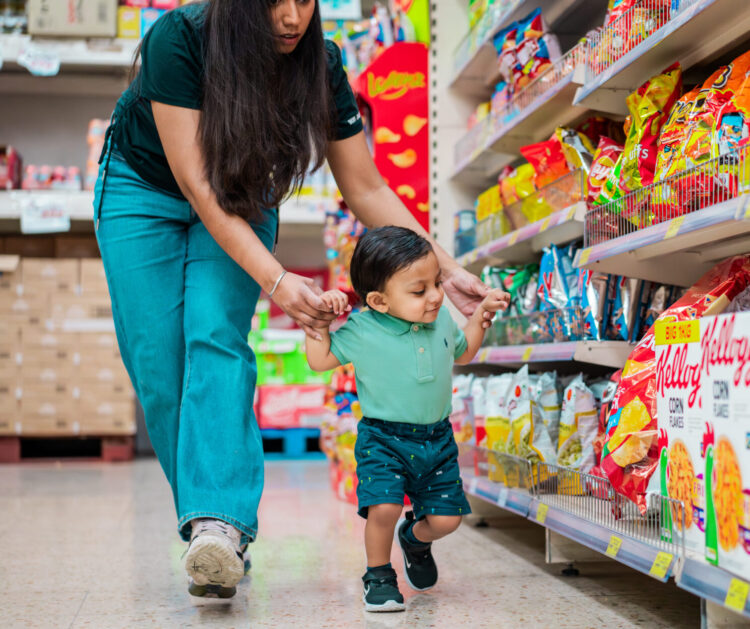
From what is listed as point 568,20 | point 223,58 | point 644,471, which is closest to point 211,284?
point 223,58

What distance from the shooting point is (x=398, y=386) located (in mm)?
1751

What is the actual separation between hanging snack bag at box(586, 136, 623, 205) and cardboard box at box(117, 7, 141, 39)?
4.46m

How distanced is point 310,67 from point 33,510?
94.5 inches

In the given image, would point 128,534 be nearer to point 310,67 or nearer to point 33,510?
point 33,510

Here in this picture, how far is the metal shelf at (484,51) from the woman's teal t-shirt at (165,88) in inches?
37.0

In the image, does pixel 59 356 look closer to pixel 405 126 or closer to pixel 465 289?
pixel 405 126

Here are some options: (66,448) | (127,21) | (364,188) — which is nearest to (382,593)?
(364,188)

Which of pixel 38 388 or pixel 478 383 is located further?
pixel 38 388

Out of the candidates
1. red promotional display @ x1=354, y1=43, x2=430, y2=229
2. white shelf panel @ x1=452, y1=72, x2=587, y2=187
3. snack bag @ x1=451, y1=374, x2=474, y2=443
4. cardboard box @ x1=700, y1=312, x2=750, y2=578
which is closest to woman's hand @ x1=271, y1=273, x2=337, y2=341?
cardboard box @ x1=700, y1=312, x2=750, y2=578

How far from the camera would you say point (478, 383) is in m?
2.79

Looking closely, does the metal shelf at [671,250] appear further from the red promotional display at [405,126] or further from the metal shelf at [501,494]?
the red promotional display at [405,126]

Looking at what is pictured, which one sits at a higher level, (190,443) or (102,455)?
(190,443)

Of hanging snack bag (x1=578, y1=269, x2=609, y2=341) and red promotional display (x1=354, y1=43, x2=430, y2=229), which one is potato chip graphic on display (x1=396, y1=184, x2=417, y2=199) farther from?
hanging snack bag (x1=578, y1=269, x2=609, y2=341)

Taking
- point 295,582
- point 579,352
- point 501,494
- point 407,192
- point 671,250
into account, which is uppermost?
point 407,192
